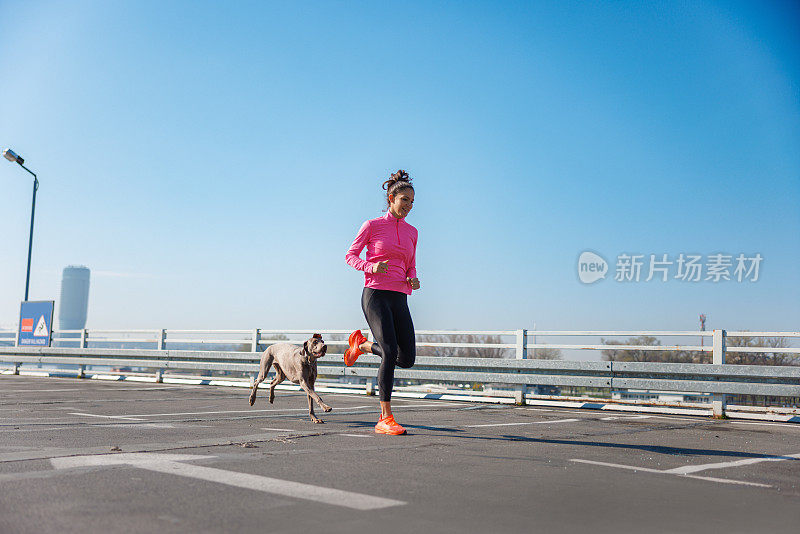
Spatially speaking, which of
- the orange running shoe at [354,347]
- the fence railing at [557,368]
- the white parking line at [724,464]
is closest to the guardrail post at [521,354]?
the fence railing at [557,368]

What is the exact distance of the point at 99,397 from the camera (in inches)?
423

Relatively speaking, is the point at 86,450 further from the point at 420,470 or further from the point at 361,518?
the point at 361,518

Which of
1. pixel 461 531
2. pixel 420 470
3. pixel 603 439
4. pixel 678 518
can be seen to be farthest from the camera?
pixel 603 439

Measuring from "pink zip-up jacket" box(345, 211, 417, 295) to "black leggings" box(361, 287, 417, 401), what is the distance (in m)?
0.09

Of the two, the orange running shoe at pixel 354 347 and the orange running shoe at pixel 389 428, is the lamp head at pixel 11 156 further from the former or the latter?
the orange running shoe at pixel 389 428

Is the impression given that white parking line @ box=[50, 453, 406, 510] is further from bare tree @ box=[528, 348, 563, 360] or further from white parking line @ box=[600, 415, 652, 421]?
bare tree @ box=[528, 348, 563, 360]

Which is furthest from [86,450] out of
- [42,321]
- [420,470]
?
[42,321]

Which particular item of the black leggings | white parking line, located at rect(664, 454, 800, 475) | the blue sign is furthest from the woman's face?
the blue sign

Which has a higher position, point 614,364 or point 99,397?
point 614,364

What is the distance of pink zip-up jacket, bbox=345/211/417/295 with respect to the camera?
666cm

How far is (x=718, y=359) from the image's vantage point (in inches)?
380

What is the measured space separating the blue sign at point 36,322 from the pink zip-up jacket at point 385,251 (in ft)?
53.4

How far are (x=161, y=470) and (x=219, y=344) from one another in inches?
496

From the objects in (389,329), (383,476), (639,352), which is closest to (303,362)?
(389,329)
